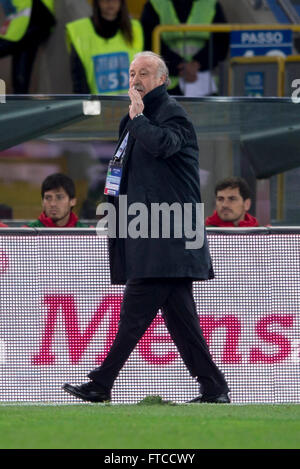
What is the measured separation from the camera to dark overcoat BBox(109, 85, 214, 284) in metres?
8.74

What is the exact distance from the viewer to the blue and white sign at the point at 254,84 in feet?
44.7

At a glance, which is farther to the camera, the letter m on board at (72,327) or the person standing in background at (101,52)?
the person standing in background at (101,52)

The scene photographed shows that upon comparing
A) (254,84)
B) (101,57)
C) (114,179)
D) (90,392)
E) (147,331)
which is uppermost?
(101,57)

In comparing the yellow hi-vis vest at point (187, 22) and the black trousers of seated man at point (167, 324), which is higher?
the yellow hi-vis vest at point (187, 22)

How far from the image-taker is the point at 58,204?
10.4m

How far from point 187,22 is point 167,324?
602 cm

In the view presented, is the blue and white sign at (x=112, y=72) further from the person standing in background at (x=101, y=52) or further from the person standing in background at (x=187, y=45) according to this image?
the person standing in background at (x=187, y=45)

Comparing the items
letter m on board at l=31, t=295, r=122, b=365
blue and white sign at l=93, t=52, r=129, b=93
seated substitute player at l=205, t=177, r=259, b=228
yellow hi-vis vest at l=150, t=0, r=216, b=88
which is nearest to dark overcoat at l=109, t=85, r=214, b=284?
Answer: letter m on board at l=31, t=295, r=122, b=365

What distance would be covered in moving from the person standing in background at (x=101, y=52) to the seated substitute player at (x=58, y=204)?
3.01 m

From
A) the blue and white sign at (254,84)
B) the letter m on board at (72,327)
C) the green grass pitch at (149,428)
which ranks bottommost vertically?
the green grass pitch at (149,428)

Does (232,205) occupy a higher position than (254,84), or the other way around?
(254,84)
